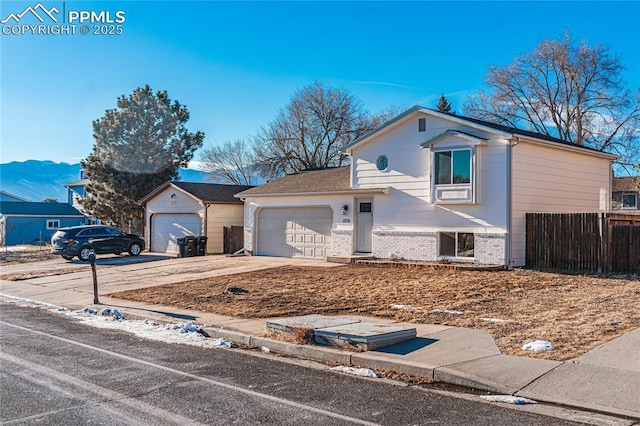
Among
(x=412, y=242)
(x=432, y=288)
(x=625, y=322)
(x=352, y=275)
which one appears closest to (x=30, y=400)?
(x=625, y=322)

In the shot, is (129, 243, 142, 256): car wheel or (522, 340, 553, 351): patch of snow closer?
(522, 340, 553, 351): patch of snow

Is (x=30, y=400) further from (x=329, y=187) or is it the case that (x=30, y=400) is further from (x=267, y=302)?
(x=329, y=187)

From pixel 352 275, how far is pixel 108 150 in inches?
1057

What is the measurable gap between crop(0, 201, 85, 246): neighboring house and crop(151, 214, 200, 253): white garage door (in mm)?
20400

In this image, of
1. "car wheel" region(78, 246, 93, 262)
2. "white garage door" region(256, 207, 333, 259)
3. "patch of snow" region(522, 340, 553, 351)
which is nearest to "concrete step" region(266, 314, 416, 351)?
"patch of snow" region(522, 340, 553, 351)

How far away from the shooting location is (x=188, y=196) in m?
30.7

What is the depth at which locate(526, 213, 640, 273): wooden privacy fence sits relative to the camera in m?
17.6

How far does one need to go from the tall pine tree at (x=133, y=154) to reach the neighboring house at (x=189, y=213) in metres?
6.67

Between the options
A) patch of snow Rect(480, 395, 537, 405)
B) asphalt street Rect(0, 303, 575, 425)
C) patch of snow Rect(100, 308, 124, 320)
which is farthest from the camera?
patch of snow Rect(100, 308, 124, 320)

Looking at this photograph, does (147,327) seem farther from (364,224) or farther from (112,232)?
(112,232)

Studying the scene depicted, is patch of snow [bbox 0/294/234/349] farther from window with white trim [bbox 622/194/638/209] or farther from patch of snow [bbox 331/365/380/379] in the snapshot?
window with white trim [bbox 622/194/638/209]

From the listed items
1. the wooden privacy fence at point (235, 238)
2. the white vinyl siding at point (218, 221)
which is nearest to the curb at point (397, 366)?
the wooden privacy fence at point (235, 238)

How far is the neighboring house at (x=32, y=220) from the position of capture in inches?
1925

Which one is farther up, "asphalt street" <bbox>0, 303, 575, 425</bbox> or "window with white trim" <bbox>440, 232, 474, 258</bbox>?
"window with white trim" <bbox>440, 232, 474, 258</bbox>
